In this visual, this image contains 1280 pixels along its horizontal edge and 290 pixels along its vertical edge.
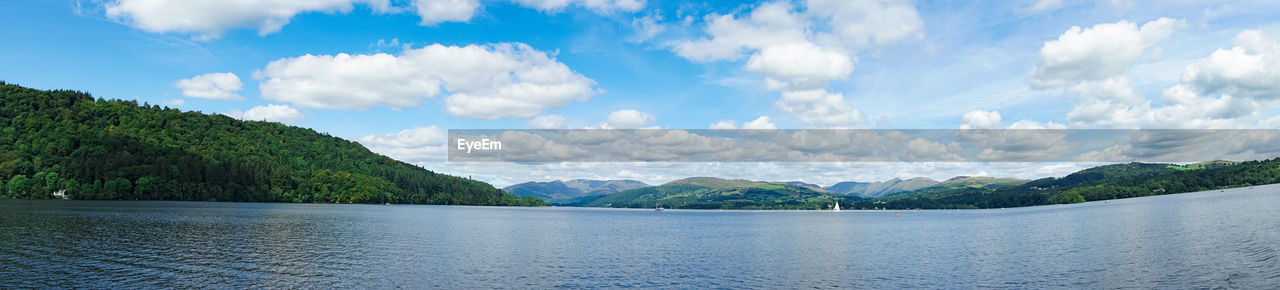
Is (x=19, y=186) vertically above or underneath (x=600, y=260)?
above

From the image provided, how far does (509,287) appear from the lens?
47.3 meters

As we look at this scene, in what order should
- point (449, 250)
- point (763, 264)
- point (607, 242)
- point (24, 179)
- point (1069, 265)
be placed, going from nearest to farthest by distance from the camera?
point (1069, 265) → point (763, 264) → point (449, 250) → point (607, 242) → point (24, 179)

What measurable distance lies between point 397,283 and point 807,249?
5334 cm

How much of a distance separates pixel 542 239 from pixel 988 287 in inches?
2514

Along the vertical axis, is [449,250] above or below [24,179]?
below

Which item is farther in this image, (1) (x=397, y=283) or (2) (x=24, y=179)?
(2) (x=24, y=179)

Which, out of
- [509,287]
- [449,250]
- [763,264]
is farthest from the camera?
[449,250]

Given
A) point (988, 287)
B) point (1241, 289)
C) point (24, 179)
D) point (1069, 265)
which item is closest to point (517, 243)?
point (988, 287)

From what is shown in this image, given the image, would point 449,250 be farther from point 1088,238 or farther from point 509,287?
point 1088,238

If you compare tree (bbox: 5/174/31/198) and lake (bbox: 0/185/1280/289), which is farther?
tree (bbox: 5/174/31/198)

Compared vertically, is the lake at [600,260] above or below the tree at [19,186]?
below

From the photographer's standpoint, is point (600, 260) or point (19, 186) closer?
point (600, 260)

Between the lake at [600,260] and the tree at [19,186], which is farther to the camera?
the tree at [19,186]

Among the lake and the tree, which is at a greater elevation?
the tree
